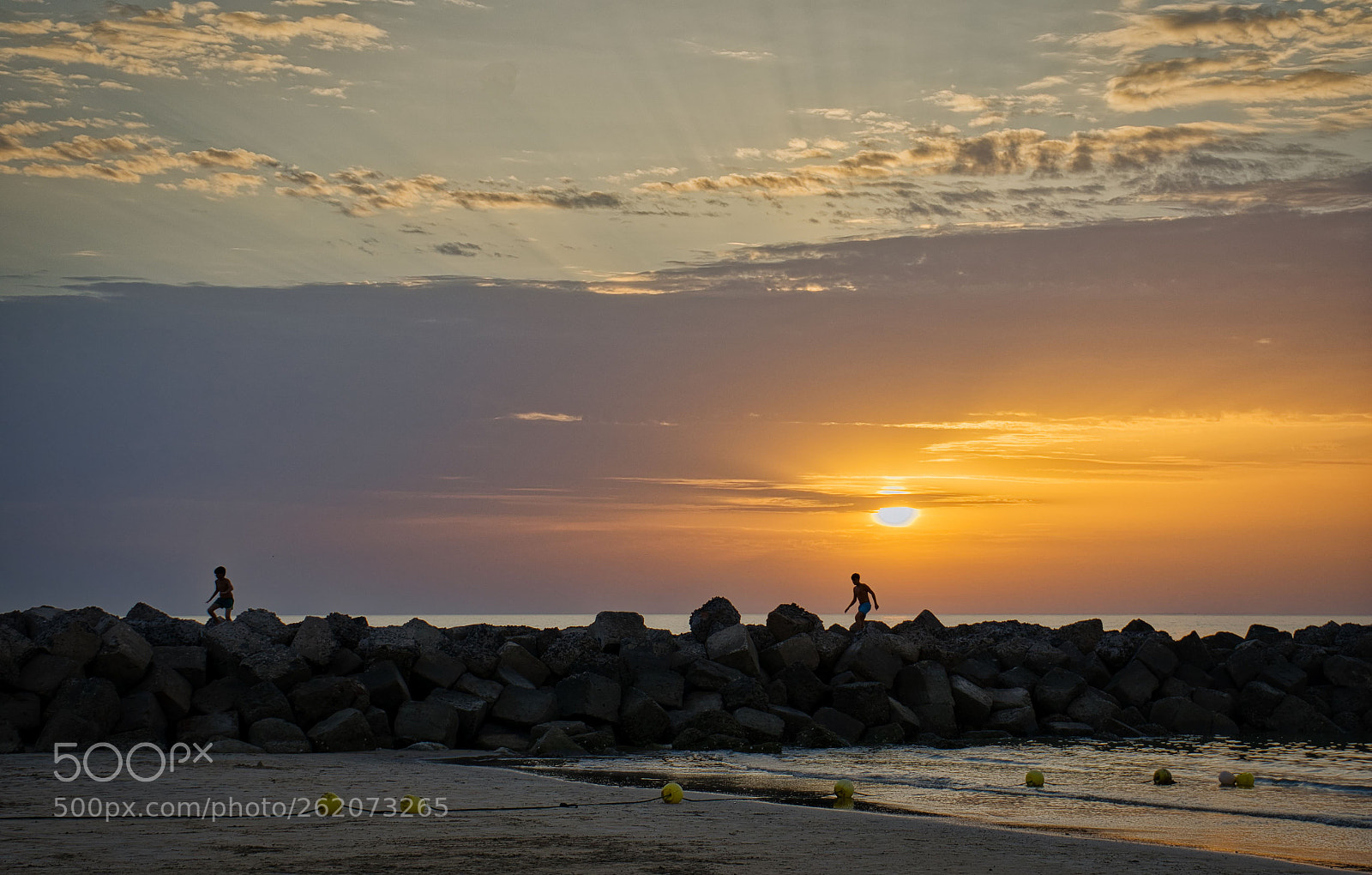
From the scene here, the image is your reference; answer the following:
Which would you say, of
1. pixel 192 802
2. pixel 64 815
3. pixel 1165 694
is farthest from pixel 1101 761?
pixel 64 815

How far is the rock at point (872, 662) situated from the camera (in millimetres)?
25516

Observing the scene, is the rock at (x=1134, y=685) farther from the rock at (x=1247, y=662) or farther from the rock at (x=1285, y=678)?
the rock at (x=1285, y=678)

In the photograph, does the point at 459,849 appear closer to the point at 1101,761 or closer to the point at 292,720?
the point at 292,720

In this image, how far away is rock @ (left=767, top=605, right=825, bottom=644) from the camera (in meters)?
26.7

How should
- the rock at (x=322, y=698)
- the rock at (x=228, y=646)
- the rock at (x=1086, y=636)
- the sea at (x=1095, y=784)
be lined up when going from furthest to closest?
1. the rock at (x=1086, y=636)
2. the rock at (x=228, y=646)
3. the rock at (x=322, y=698)
4. the sea at (x=1095, y=784)

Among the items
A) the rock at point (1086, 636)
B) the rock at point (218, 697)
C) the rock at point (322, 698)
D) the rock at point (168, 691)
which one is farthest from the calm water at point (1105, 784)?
the rock at point (168, 691)

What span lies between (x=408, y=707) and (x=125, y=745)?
181 inches

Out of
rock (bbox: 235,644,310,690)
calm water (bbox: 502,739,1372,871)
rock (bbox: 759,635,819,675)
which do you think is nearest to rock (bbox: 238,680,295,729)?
rock (bbox: 235,644,310,690)

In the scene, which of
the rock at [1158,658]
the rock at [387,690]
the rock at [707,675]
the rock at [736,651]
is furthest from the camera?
the rock at [1158,658]

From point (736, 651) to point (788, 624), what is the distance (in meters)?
2.55

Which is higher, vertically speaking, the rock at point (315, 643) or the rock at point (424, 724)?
the rock at point (315, 643)

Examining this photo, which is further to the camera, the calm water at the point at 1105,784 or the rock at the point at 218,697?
the rock at the point at 218,697

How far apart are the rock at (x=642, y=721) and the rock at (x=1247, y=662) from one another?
15.2m

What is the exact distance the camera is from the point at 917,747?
22953mm
